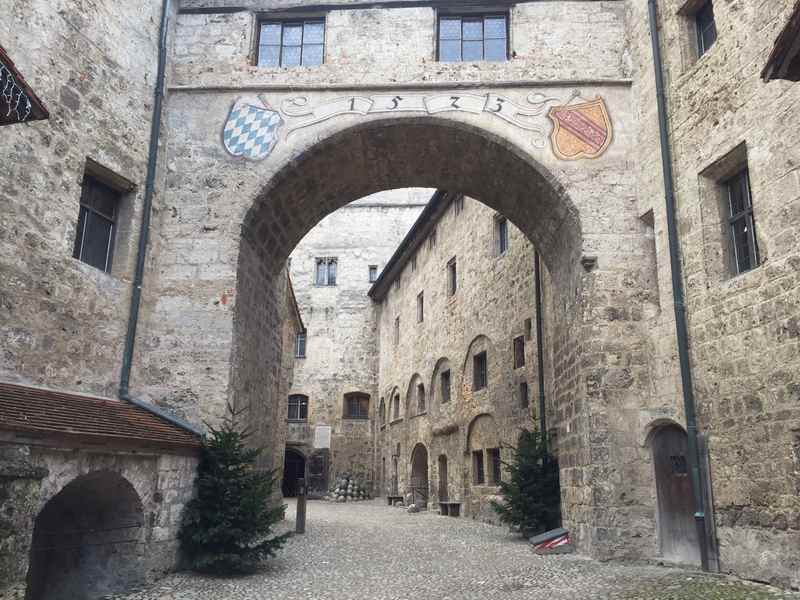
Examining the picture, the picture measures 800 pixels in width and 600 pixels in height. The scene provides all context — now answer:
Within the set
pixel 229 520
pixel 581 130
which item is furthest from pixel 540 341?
pixel 229 520

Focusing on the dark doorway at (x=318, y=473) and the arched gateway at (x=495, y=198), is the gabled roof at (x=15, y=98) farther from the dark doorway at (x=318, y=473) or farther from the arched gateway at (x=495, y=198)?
the dark doorway at (x=318, y=473)

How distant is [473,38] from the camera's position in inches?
406

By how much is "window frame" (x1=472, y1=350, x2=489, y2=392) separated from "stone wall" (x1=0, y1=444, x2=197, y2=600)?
29.1ft

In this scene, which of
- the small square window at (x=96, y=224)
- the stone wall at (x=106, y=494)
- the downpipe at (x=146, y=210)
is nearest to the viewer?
the stone wall at (x=106, y=494)

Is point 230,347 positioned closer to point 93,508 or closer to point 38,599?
point 93,508

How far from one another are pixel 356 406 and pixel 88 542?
69.5 ft

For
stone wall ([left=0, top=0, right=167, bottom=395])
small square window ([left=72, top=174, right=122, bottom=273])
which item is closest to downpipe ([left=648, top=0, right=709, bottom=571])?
stone wall ([left=0, top=0, right=167, bottom=395])

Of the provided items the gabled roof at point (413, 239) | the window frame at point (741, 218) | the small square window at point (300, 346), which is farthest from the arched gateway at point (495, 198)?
the small square window at point (300, 346)

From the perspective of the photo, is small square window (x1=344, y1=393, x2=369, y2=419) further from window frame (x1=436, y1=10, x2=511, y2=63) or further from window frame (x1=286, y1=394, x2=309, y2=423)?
window frame (x1=436, y1=10, x2=511, y2=63)

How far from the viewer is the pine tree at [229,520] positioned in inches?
289

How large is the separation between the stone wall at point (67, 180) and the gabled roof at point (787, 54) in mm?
6661

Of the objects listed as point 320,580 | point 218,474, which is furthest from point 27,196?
point 320,580

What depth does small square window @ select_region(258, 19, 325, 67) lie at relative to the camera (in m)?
10.3

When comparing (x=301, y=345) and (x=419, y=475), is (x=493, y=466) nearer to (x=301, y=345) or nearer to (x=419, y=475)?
(x=419, y=475)
